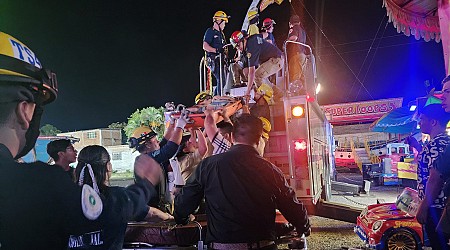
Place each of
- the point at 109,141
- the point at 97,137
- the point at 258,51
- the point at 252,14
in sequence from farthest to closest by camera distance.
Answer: the point at 109,141
the point at 97,137
the point at 252,14
the point at 258,51

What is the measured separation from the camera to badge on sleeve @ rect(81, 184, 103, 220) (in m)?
1.39

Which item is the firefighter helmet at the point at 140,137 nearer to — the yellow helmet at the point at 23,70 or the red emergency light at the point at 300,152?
the red emergency light at the point at 300,152

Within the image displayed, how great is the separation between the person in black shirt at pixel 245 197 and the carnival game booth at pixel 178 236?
96 centimetres

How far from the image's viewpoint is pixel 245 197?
108 inches

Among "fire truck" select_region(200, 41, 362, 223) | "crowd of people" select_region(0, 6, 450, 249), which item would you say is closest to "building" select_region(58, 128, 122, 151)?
"fire truck" select_region(200, 41, 362, 223)

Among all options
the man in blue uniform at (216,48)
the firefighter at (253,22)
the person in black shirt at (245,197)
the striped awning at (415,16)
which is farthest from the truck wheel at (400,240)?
the firefighter at (253,22)

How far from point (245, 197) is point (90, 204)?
1.52m

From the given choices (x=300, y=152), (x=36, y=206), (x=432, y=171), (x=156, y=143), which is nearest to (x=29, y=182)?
(x=36, y=206)

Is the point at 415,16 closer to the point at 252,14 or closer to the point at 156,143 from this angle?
the point at 252,14

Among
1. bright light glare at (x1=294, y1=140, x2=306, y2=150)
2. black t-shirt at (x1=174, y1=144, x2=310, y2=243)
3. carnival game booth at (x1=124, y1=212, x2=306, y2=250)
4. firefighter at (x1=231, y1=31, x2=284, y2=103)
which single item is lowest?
carnival game booth at (x1=124, y1=212, x2=306, y2=250)

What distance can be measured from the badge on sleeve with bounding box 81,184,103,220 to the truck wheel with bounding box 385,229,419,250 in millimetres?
5378

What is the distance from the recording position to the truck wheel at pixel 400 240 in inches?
220

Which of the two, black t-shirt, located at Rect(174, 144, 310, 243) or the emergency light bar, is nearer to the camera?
black t-shirt, located at Rect(174, 144, 310, 243)

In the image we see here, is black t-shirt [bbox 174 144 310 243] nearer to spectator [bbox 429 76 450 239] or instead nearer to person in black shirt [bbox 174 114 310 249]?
person in black shirt [bbox 174 114 310 249]
